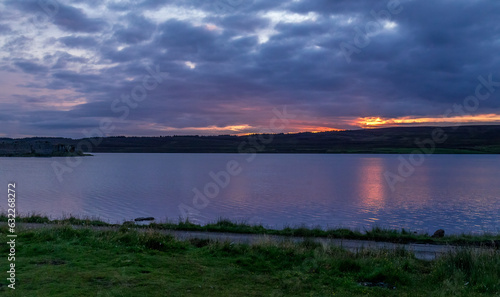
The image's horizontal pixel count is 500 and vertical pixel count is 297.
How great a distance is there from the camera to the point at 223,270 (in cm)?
927

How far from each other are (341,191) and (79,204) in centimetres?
2758

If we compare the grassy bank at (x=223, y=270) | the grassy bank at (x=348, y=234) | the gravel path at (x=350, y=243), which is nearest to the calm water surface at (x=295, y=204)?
the grassy bank at (x=348, y=234)

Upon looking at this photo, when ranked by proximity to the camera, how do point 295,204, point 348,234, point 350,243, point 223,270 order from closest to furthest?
point 223,270, point 350,243, point 348,234, point 295,204

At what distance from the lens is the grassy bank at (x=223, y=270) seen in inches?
303

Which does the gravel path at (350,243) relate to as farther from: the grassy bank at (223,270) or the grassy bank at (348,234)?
the grassy bank at (223,270)

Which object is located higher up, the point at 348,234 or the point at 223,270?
the point at 223,270

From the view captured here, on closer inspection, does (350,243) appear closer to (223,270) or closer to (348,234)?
(348,234)

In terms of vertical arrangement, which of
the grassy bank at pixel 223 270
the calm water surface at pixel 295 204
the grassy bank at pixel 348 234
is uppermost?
the grassy bank at pixel 223 270

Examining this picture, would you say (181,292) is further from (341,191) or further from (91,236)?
(341,191)

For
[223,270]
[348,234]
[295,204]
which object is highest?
[223,270]

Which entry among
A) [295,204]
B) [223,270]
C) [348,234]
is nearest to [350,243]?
[348,234]

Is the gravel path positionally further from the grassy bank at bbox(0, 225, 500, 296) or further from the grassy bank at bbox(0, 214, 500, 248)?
the grassy bank at bbox(0, 225, 500, 296)

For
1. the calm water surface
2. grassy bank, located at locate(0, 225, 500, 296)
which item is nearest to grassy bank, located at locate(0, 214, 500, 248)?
grassy bank, located at locate(0, 225, 500, 296)

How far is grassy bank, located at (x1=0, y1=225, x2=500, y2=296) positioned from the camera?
25.2 ft
